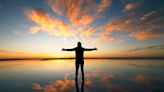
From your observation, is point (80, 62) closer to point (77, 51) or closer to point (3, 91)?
point (77, 51)

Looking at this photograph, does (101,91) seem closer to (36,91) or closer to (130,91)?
(130,91)

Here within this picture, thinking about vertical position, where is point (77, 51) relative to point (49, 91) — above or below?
above

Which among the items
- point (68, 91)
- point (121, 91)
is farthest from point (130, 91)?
point (68, 91)

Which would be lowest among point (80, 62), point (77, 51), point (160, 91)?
point (160, 91)

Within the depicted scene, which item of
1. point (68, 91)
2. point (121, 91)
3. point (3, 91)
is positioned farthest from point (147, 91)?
point (3, 91)

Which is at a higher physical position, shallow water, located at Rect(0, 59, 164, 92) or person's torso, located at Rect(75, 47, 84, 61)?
person's torso, located at Rect(75, 47, 84, 61)

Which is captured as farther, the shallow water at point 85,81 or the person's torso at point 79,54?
the person's torso at point 79,54

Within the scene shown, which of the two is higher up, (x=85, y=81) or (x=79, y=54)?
(x=79, y=54)

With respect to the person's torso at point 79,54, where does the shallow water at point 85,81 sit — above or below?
below

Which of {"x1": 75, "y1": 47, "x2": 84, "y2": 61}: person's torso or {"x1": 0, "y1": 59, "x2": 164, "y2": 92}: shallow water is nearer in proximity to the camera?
{"x1": 0, "y1": 59, "x2": 164, "y2": 92}: shallow water

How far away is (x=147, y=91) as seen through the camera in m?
7.88

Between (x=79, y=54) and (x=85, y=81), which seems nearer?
(x=79, y=54)

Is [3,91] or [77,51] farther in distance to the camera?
[77,51]

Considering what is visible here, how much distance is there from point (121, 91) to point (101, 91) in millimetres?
909
